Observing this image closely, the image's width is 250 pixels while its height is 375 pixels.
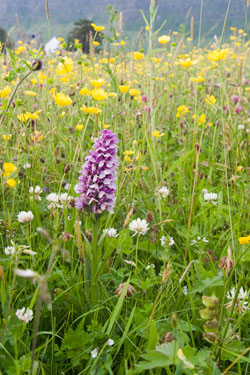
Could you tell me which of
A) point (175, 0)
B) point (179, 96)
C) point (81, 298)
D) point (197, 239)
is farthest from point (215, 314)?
point (175, 0)

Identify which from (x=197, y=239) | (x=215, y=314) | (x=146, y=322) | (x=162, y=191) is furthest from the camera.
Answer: (x=162, y=191)

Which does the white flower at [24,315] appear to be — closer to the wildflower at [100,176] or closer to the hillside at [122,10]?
the wildflower at [100,176]

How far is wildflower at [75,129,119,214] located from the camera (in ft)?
3.67

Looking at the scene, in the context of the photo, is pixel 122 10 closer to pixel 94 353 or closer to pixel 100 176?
pixel 100 176

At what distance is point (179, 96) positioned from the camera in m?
4.28

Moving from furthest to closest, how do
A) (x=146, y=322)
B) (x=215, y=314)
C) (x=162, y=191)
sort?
(x=162, y=191), (x=146, y=322), (x=215, y=314)

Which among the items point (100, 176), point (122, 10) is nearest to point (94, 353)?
point (100, 176)

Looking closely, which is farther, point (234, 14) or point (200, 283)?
point (234, 14)

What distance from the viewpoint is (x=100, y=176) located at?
3.66 ft

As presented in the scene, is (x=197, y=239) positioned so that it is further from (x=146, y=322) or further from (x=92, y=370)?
(x=92, y=370)

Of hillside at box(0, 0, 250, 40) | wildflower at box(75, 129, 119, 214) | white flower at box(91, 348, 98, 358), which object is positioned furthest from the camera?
hillside at box(0, 0, 250, 40)

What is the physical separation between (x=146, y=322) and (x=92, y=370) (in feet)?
0.69

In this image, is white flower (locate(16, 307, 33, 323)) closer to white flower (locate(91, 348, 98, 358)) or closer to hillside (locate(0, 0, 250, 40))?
white flower (locate(91, 348, 98, 358))

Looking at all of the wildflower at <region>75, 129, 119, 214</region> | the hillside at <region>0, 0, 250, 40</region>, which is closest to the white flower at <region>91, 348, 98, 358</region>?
the wildflower at <region>75, 129, 119, 214</region>
